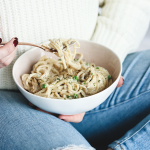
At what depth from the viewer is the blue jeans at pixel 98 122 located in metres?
0.63

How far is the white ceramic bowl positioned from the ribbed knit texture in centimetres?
8

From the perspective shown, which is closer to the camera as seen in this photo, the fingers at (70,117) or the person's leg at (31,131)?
the person's leg at (31,131)

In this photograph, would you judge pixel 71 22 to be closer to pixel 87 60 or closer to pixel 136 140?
pixel 87 60

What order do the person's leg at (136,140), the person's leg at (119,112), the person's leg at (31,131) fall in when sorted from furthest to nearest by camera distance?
1. the person's leg at (119,112)
2. the person's leg at (136,140)
3. the person's leg at (31,131)

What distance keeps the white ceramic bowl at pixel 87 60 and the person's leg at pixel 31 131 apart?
0.22 feet

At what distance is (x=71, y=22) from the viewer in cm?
99

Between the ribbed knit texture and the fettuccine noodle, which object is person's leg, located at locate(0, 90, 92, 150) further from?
the ribbed knit texture

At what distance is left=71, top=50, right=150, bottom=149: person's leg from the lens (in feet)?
3.22

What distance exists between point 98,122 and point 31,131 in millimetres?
498

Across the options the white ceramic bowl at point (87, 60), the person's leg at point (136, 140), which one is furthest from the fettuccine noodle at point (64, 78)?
the person's leg at point (136, 140)

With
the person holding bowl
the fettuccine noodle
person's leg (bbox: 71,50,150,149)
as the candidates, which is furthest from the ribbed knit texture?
person's leg (bbox: 71,50,150,149)

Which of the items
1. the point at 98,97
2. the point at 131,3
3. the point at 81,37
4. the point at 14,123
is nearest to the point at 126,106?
the point at 98,97

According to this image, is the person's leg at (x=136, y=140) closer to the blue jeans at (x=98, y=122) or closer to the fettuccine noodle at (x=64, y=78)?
the blue jeans at (x=98, y=122)

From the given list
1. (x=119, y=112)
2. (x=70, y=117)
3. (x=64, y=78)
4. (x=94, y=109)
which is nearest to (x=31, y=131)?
(x=70, y=117)
